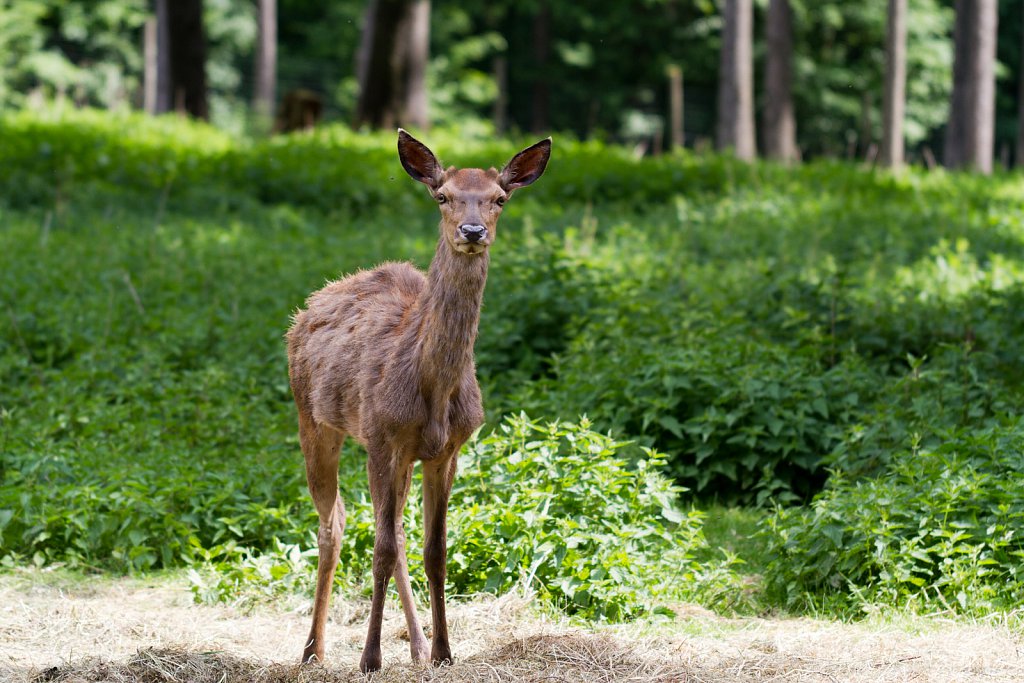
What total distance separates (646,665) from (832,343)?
15.8 feet

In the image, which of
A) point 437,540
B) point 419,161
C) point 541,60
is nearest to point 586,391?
point 437,540

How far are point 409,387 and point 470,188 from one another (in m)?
0.95

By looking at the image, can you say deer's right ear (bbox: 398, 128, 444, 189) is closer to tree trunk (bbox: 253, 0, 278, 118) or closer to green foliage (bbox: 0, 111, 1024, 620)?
green foliage (bbox: 0, 111, 1024, 620)

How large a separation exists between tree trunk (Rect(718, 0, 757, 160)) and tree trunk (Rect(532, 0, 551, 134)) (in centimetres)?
1722

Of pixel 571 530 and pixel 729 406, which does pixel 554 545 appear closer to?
pixel 571 530

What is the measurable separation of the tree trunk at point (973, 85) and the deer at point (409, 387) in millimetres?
19705

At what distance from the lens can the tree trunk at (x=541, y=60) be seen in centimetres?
4116

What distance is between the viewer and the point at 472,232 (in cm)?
528

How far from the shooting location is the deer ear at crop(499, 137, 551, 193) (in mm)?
5887

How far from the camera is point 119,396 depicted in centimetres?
967

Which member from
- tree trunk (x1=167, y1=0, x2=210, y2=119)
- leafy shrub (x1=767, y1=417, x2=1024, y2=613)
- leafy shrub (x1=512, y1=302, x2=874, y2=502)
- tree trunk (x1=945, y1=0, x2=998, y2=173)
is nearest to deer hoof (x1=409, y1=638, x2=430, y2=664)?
leafy shrub (x1=767, y1=417, x2=1024, y2=613)

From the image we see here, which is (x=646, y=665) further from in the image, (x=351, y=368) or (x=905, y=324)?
(x=905, y=324)

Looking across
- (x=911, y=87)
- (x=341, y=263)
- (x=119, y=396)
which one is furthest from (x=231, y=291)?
(x=911, y=87)

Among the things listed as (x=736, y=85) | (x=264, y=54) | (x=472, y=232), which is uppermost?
(x=264, y=54)
